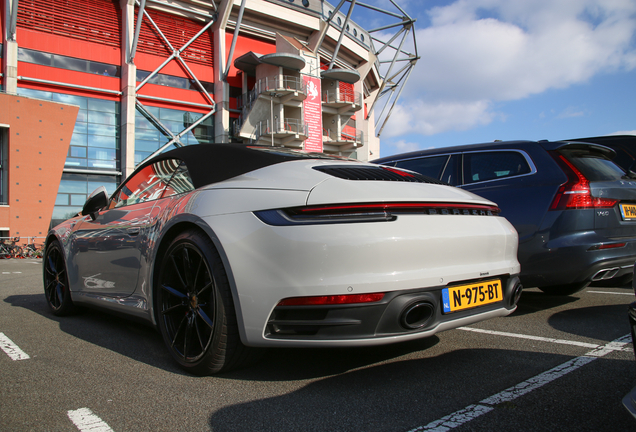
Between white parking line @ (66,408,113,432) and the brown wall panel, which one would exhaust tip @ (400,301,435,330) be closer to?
white parking line @ (66,408,113,432)

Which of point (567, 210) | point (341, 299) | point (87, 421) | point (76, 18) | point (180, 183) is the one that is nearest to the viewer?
point (87, 421)

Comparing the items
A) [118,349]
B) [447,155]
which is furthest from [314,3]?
Result: [118,349]

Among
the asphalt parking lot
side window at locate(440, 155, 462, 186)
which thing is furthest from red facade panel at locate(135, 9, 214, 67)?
the asphalt parking lot

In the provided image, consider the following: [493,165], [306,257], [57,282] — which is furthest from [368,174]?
[57,282]

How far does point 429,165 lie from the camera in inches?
181

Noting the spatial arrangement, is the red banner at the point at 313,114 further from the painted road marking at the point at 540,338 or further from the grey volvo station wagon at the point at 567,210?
the painted road marking at the point at 540,338

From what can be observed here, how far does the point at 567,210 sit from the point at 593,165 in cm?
57

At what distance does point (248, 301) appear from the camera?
2033 mm

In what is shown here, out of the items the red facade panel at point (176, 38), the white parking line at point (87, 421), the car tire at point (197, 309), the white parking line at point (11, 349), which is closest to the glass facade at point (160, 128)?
the red facade panel at point (176, 38)

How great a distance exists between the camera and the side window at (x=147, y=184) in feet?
9.85

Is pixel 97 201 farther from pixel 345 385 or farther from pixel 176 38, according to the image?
pixel 176 38

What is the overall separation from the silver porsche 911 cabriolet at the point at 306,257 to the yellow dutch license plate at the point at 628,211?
153 cm

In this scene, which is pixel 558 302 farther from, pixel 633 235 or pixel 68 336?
pixel 68 336

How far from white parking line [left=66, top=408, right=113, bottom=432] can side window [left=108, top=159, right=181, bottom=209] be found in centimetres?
144
